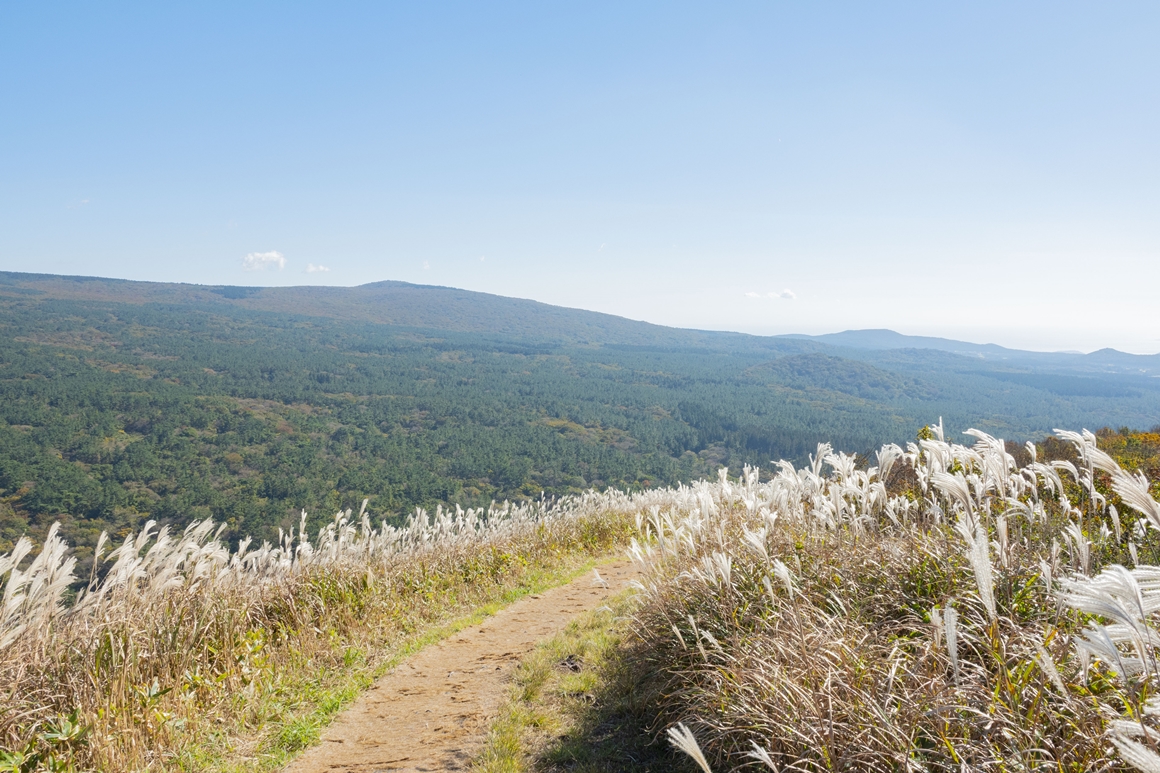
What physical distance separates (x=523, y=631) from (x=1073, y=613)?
181 inches

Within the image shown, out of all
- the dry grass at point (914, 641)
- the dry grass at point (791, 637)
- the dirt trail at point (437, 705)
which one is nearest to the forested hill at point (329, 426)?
the dirt trail at point (437, 705)

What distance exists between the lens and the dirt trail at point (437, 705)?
3.56m

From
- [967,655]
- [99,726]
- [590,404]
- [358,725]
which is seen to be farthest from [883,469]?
[590,404]

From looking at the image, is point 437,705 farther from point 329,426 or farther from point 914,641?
point 329,426

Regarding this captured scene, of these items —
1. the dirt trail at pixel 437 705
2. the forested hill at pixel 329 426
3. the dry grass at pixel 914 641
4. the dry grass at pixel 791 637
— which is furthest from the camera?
the forested hill at pixel 329 426

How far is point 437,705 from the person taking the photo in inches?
170

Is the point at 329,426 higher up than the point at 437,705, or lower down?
lower down

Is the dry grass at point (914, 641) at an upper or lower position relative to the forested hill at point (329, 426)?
upper

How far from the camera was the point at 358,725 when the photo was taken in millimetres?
4070

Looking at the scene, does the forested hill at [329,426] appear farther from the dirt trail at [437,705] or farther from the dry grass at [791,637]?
the dry grass at [791,637]

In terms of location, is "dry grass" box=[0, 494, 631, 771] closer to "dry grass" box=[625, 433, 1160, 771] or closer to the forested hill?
"dry grass" box=[625, 433, 1160, 771]

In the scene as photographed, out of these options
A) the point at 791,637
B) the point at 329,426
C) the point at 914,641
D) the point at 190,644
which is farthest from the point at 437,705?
the point at 329,426

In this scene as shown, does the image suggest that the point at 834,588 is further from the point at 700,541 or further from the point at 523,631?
the point at 523,631

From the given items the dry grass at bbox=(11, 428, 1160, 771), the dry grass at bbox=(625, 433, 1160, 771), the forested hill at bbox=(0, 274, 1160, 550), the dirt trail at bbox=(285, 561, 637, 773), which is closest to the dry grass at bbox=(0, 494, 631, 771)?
the dry grass at bbox=(11, 428, 1160, 771)
